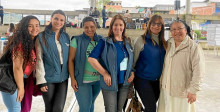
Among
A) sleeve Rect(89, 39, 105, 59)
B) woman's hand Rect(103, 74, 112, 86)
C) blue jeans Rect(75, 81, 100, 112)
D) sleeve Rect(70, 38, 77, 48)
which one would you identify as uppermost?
sleeve Rect(70, 38, 77, 48)

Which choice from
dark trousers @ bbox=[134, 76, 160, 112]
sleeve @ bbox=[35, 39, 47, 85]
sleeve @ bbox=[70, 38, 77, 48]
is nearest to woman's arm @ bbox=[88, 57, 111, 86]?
sleeve @ bbox=[70, 38, 77, 48]

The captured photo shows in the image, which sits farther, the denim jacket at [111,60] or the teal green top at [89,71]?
the teal green top at [89,71]

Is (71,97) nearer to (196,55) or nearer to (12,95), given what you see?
(12,95)

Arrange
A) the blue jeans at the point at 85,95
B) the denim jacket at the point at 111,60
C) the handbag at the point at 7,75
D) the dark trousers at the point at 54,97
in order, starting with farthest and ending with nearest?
the blue jeans at the point at 85,95
the dark trousers at the point at 54,97
the denim jacket at the point at 111,60
the handbag at the point at 7,75

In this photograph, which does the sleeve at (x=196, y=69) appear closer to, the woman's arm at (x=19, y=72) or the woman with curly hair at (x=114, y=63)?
the woman with curly hair at (x=114, y=63)

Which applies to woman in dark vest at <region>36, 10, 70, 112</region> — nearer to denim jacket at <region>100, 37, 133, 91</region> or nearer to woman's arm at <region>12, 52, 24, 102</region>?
woman's arm at <region>12, 52, 24, 102</region>

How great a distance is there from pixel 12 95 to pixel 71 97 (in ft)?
7.25

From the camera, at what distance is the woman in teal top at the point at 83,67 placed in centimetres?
220

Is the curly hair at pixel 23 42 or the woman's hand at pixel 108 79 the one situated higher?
the curly hair at pixel 23 42

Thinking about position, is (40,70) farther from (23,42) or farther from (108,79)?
(108,79)

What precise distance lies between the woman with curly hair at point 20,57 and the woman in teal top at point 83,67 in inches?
17.9

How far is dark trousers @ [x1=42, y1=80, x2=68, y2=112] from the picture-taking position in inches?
83.3

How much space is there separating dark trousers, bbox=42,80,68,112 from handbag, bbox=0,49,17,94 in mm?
351

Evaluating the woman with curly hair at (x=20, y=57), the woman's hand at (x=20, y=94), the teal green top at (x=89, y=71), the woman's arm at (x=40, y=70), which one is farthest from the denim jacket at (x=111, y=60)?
the woman's hand at (x=20, y=94)
